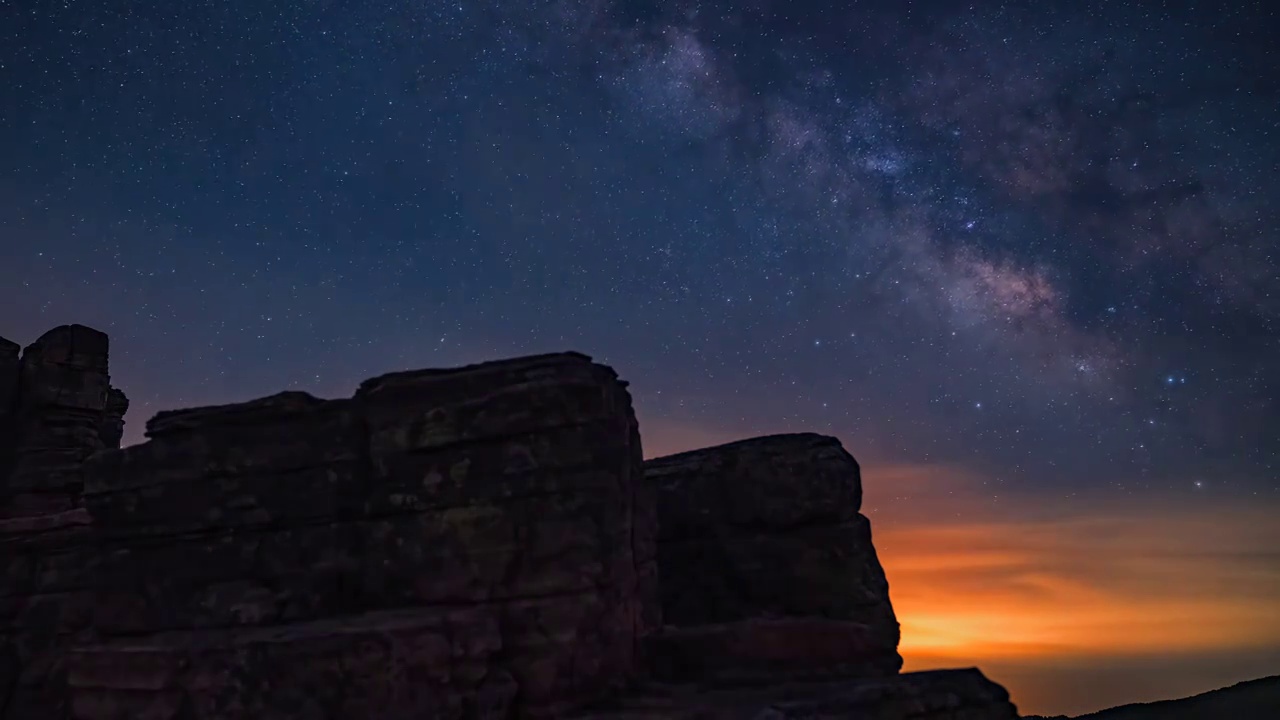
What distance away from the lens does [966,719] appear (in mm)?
14305

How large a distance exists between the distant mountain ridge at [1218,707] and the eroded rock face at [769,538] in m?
12.0

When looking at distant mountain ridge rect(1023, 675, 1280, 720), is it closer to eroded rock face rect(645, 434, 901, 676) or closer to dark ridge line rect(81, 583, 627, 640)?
eroded rock face rect(645, 434, 901, 676)

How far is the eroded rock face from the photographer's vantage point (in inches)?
1017

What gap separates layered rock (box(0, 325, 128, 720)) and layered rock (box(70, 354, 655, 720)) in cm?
797

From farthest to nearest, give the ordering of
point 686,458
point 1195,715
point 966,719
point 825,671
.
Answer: point 1195,715 → point 686,458 → point 825,671 → point 966,719

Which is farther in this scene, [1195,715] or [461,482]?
[1195,715]

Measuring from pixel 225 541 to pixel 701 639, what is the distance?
1041 centimetres

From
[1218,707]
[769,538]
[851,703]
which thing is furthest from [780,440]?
[1218,707]

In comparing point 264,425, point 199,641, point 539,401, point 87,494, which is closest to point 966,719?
point 539,401

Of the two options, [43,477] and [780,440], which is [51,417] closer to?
[43,477]

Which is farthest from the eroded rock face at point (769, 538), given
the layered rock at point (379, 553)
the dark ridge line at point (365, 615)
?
the dark ridge line at point (365, 615)

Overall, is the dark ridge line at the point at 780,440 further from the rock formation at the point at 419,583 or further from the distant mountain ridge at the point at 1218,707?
the distant mountain ridge at the point at 1218,707

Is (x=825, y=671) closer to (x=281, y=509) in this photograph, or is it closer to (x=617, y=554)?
(x=617, y=554)

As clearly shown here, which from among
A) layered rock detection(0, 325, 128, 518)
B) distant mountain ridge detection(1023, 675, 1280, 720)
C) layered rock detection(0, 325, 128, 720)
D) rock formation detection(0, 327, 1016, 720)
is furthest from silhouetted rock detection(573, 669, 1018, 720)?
layered rock detection(0, 325, 128, 518)
